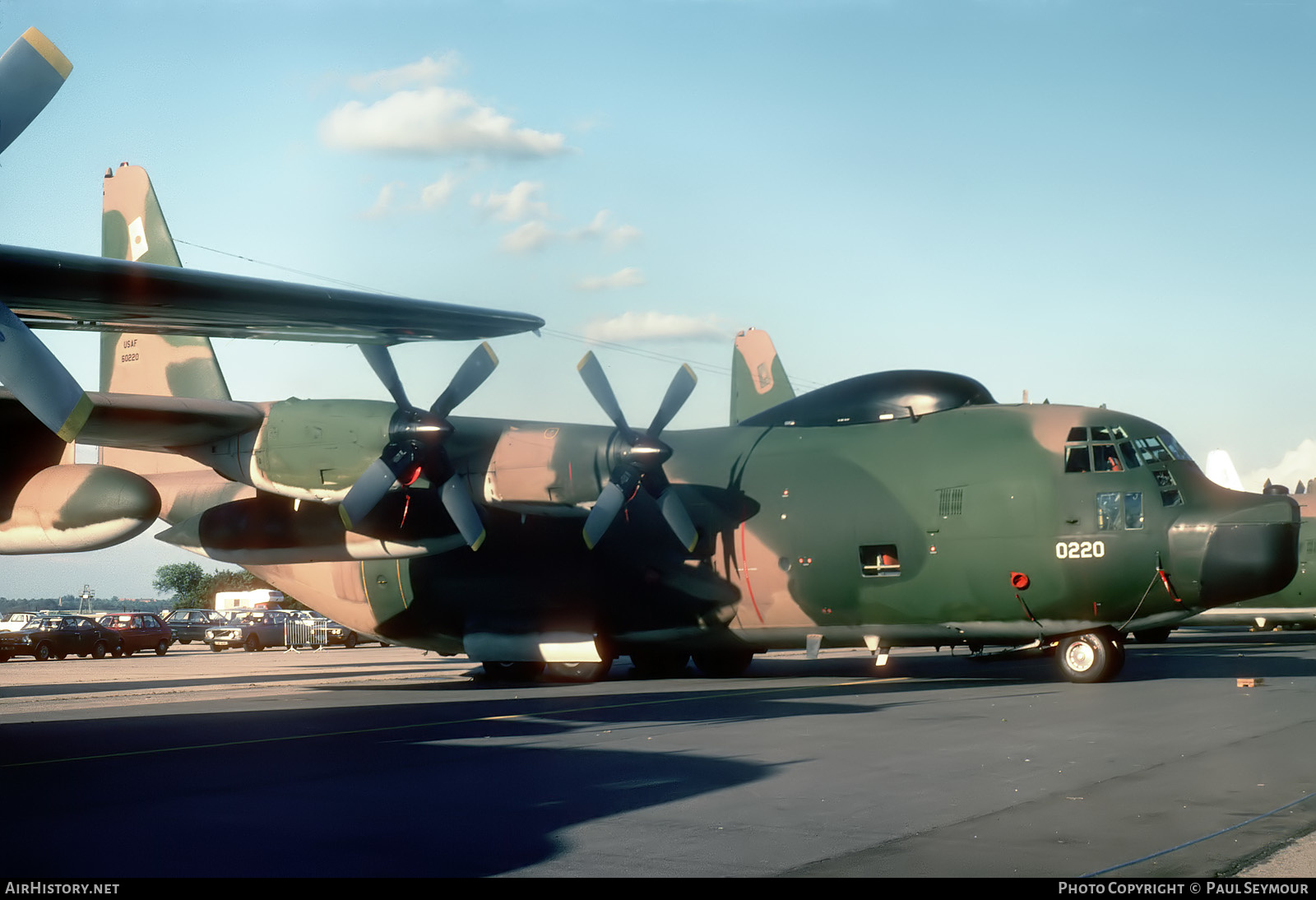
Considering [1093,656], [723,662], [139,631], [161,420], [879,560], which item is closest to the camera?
[161,420]

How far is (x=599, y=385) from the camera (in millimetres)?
21750

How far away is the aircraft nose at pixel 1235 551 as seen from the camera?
17688 mm

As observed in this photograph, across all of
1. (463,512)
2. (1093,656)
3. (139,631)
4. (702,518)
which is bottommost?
(139,631)

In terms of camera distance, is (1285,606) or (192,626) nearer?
(1285,606)

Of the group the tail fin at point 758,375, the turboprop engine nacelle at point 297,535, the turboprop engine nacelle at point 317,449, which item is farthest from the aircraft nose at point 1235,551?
the tail fin at point 758,375

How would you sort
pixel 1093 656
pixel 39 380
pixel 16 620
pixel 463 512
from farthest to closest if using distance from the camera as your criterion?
pixel 16 620 < pixel 463 512 < pixel 1093 656 < pixel 39 380

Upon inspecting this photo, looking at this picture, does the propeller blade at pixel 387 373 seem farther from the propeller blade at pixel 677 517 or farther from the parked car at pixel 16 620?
the parked car at pixel 16 620

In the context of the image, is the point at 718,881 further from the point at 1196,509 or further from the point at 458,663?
the point at 458,663

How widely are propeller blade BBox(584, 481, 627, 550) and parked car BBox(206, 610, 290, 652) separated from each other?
112ft

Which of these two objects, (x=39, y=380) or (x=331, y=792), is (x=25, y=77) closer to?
(x=39, y=380)

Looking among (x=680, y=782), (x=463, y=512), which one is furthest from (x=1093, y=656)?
(x=680, y=782)

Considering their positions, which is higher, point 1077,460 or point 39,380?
point 39,380

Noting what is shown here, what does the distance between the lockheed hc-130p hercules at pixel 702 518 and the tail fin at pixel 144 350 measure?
6.43ft

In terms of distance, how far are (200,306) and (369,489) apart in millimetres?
9991
